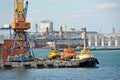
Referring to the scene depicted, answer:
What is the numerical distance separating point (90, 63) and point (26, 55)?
11.9 m

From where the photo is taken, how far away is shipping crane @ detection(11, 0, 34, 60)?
325ft

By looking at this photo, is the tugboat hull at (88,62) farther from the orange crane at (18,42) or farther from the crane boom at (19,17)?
the crane boom at (19,17)

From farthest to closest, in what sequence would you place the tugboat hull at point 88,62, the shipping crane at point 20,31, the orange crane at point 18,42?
the shipping crane at point 20,31
the orange crane at point 18,42
the tugboat hull at point 88,62

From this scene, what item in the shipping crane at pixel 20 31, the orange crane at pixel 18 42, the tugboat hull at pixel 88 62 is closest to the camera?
the tugboat hull at pixel 88 62

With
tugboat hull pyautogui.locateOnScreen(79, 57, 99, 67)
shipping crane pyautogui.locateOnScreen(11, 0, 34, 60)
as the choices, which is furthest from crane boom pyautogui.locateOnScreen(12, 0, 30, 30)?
tugboat hull pyautogui.locateOnScreen(79, 57, 99, 67)

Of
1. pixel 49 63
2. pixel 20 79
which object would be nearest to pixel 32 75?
pixel 20 79

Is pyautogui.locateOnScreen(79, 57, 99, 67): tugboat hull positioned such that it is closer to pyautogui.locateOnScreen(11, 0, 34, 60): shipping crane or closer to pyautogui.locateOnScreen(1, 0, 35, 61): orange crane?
pyautogui.locateOnScreen(1, 0, 35, 61): orange crane

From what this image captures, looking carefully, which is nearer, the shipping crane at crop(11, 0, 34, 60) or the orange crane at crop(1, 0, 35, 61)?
the orange crane at crop(1, 0, 35, 61)

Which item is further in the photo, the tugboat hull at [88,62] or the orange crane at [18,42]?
the orange crane at [18,42]

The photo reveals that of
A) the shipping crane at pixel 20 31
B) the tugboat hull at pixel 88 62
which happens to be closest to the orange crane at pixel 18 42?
the shipping crane at pixel 20 31

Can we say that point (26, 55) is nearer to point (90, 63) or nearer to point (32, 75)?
point (90, 63)

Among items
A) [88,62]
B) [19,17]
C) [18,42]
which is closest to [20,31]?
[18,42]

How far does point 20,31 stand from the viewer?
100500 mm

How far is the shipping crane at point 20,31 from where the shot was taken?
325ft
